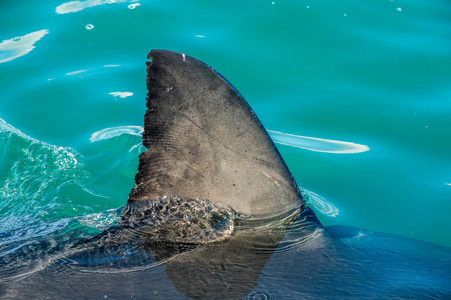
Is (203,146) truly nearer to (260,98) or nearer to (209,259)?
(209,259)

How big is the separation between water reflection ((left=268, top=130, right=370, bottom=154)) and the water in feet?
0.07

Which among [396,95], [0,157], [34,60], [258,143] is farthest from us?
[34,60]

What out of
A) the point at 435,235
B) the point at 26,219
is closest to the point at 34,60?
the point at 26,219

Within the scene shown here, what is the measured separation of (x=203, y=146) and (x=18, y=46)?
499 cm

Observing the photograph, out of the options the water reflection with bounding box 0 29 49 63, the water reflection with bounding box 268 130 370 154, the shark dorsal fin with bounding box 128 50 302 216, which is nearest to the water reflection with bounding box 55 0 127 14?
the water reflection with bounding box 0 29 49 63

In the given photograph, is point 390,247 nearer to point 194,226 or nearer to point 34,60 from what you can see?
point 194,226

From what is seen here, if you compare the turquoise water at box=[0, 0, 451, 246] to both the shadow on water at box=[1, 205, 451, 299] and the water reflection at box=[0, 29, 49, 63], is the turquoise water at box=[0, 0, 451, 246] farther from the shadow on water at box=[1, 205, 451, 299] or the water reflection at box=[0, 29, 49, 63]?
the shadow on water at box=[1, 205, 451, 299]

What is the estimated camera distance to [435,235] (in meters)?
4.51

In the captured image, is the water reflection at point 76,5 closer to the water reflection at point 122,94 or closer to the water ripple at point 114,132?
the water reflection at point 122,94

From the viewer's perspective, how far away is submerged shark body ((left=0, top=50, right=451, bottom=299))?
110 inches

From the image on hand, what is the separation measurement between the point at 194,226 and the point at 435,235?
2448 mm

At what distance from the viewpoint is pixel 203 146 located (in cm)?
317

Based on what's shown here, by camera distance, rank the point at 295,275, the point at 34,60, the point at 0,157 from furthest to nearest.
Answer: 1. the point at 34,60
2. the point at 0,157
3. the point at 295,275

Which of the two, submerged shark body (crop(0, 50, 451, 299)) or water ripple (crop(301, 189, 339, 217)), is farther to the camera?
water ripple (crop(301, 189, 339, 217))
